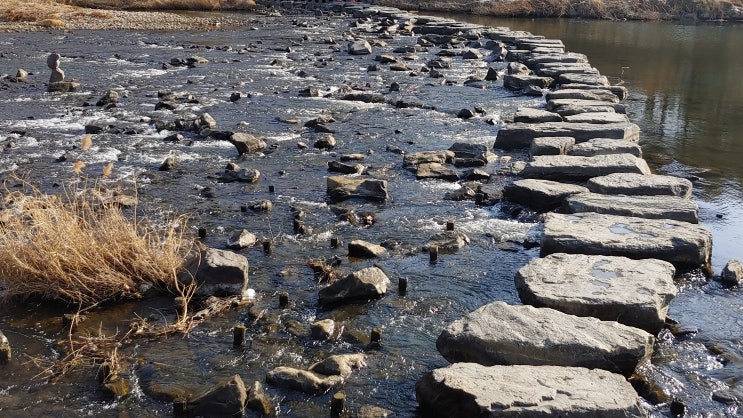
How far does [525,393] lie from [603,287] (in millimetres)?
1557

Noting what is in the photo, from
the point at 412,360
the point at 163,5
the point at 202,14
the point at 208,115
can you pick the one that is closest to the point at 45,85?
the point at 208,115

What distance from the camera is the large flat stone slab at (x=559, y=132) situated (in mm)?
9578

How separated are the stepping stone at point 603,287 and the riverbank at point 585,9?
1235 inches

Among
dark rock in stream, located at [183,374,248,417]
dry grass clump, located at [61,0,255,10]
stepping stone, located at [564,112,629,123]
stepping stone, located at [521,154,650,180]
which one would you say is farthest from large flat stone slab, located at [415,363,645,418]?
dry grass clump, located at [61,0,255,10]

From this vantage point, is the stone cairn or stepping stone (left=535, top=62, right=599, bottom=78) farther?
stepping stone (left=535, top=62, right=599, bottom=78)

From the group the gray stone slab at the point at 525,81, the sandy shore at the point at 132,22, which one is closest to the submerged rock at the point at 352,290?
the gray stone slab at the point at 525,81

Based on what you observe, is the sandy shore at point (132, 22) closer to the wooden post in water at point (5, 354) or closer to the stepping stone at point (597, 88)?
the stepping stone at point (597, 88)

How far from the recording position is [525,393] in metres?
3.95

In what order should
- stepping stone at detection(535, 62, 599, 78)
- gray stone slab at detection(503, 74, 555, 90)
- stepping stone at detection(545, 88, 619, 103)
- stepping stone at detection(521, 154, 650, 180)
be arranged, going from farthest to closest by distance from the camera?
1. stepping stone at detection(535, 62, 599, 78)
2. gray stone slab at detection(503, 74, 555, 90)
3. stepping stone at detection(545, 88, 619, 103)
4. stepping stone at detection(521, 154, 650, 180)

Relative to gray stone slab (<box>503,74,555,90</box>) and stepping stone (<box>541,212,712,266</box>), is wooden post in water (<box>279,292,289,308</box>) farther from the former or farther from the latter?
gray stone slab (<box>503,74,555,90</box>)

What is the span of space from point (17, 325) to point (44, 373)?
2.64 feet

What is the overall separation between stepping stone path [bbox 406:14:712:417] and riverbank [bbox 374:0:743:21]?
27891mm

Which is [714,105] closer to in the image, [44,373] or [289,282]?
[289,282]

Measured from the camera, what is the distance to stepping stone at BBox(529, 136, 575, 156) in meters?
9.01
